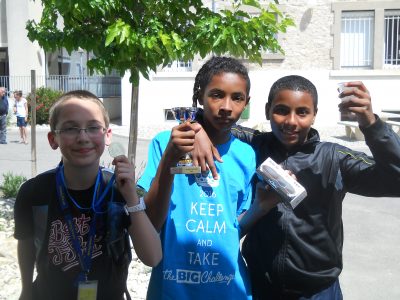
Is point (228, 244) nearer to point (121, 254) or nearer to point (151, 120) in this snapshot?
point (121, 254)

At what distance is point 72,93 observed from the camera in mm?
2279

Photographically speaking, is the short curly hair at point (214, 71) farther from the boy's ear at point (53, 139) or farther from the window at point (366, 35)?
the window at point (366, 35)

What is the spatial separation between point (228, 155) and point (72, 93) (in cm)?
72

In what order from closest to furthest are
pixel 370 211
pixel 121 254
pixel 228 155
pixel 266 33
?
1. pixel 121 254
2. pixel 228 155
3. pixel 266 33
4. pixel 370 211

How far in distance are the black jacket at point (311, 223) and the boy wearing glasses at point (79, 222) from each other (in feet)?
1.69

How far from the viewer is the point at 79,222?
2156 mm

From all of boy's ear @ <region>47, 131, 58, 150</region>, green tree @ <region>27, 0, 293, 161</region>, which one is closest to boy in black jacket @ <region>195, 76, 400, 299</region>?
boy's ear @ <region>47, 131, 58, 150</region>

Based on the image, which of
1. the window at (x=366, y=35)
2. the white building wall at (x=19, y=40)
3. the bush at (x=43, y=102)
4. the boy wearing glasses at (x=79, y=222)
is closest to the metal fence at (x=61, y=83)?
the white building wall at (x=19, y=40)

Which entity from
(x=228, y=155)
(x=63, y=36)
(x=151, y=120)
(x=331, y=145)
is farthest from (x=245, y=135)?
(x=151, y=120)

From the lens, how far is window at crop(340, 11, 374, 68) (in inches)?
744

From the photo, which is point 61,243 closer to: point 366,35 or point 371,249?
point 371,249

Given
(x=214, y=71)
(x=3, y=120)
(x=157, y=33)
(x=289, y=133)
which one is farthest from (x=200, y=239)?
(x=3, y=120)

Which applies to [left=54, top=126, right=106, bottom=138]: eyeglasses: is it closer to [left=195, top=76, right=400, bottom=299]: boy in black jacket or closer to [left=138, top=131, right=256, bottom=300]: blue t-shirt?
[left=138, top=131, right=256, bottom=300]: blue t-shirt

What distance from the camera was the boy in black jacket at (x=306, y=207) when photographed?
7.41ft
